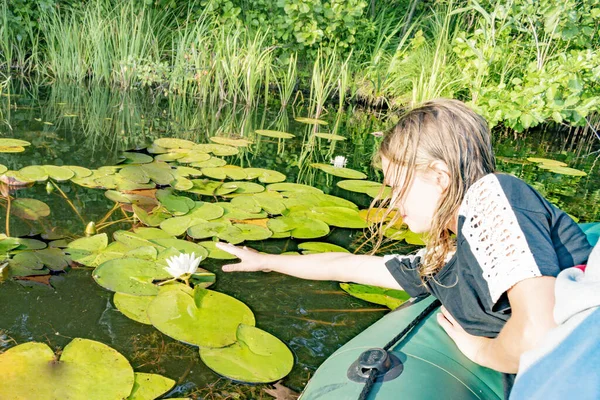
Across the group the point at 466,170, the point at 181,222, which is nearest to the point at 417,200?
the point at 466,170

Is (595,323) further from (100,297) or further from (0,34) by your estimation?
(0,34)

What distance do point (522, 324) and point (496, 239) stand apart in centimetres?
14

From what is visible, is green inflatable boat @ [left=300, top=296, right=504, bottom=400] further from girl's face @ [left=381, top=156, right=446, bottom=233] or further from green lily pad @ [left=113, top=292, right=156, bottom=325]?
green lily pad @ [left=113, top=292, right=156, bottom=325]

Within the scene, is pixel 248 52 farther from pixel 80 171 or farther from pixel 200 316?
pixel 200 316

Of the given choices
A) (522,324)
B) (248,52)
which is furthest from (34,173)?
(248,52)

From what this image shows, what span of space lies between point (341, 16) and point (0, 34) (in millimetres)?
3031

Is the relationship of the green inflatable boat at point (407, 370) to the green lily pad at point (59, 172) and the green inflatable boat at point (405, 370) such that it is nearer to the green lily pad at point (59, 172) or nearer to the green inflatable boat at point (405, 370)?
the green inflatable boat at point (405, 370)

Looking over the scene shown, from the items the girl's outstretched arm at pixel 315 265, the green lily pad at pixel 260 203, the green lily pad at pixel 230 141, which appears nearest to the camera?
the girl's outstretched arm at pixel 315 265

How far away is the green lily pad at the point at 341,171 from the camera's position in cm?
272

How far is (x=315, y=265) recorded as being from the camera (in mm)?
1506

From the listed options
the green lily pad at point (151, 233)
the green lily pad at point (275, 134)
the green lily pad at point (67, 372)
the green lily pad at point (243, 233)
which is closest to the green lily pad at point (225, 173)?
the green lily pad at point (243, 233)

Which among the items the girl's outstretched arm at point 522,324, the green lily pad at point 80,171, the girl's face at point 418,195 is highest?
the girl's face at point 418,195

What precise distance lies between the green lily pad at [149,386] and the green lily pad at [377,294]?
0.67m

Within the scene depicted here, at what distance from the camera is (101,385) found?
1092 mm
